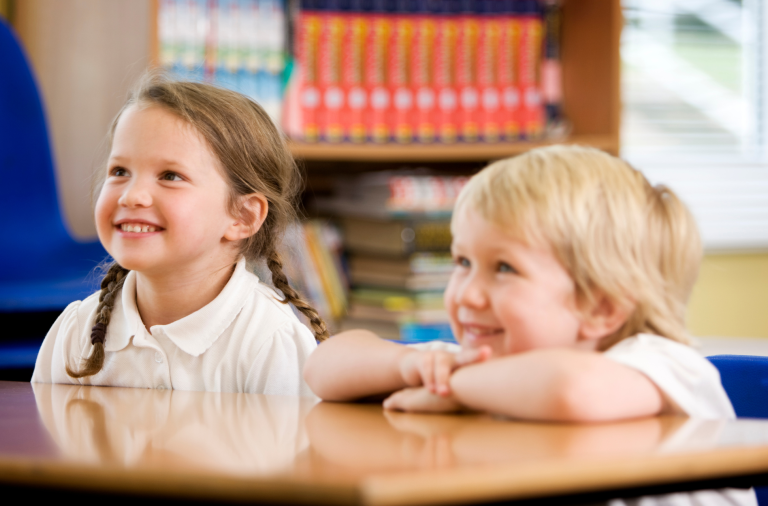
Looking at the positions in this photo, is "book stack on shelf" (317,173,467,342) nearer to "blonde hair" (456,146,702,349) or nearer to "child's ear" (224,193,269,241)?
"child's ear" (224,193,269,241)

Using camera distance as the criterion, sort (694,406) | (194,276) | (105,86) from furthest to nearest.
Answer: (105,86), (194,276), (694,406)

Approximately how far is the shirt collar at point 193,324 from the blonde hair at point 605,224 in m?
0.46

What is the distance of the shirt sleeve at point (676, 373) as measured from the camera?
2.19 feet

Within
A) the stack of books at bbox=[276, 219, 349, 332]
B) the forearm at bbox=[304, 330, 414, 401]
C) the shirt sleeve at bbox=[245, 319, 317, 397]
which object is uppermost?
the forearm at bbox=[304, 330, 414, 401]

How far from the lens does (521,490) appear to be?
42 cm

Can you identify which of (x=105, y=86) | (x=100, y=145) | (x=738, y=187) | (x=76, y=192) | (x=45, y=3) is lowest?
(x=738, y=187)

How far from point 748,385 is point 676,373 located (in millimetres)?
318

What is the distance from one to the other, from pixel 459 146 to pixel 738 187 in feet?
Result: 4.57

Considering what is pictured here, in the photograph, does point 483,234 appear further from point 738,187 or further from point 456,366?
point 738,187

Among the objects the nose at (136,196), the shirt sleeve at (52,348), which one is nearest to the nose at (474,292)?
the nose at (136,196)

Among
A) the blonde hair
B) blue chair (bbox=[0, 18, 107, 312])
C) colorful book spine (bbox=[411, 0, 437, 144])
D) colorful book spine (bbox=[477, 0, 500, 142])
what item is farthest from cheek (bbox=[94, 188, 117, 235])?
colorful book spine (bbox=[477, 0, 500, 142])

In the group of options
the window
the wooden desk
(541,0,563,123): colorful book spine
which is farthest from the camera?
the window

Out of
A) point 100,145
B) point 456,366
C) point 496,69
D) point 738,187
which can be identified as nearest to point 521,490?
point 456,366

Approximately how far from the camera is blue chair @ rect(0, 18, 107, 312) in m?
1.76
